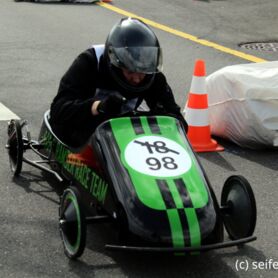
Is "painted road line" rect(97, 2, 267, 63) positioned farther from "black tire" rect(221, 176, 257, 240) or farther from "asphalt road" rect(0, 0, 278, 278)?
"black tire" rect(221, 176, 257, 240)

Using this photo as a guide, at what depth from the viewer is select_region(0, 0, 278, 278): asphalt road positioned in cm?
488

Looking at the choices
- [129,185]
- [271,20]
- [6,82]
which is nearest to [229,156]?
[129,185]

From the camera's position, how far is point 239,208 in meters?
5.06

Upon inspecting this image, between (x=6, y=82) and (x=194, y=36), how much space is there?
12.3 ft

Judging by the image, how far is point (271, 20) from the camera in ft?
43.6

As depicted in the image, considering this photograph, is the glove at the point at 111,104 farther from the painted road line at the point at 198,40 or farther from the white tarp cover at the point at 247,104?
the painted road line at the point at 198,40

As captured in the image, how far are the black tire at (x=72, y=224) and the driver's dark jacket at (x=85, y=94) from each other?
0.70 metres

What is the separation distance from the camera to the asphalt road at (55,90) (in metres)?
4.88

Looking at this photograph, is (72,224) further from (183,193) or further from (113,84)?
(113,84)

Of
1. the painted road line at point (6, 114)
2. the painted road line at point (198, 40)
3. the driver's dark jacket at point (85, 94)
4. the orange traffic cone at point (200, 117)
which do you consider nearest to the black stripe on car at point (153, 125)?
the driver's dark jacket at point (85, 94)

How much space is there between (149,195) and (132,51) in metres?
1.08

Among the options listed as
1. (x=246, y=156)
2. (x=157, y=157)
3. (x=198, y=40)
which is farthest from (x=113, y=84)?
(x=198, y=40)

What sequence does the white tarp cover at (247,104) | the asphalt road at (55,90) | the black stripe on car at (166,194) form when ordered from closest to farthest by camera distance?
the black stripe on car at (166,194)
the asphalt road at (55,90)
the white tarp cover at (247,104)

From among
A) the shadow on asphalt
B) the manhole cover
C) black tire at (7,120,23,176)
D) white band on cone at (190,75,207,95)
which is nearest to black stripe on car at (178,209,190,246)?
black tire at (7,120,23,176)
